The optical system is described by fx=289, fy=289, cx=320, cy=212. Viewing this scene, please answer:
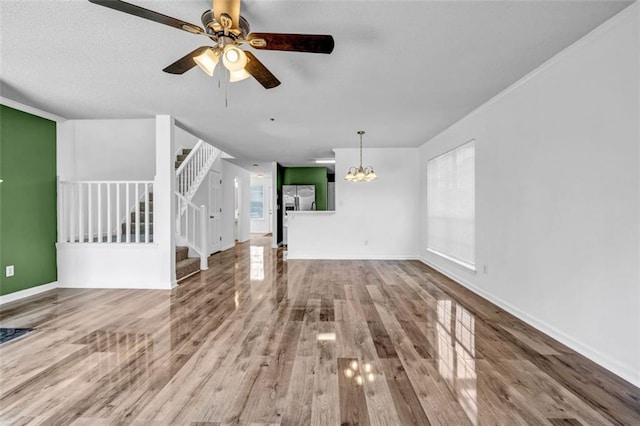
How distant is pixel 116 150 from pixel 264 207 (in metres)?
7.33

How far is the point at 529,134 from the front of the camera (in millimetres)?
2906

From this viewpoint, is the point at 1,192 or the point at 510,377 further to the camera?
the point at 1,192

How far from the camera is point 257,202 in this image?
1297 centimetres

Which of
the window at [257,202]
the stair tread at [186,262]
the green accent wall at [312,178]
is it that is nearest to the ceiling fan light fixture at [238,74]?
the stair tread at [186,262]

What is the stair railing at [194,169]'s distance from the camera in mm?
6020

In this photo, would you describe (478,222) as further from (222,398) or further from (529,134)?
(222,398)

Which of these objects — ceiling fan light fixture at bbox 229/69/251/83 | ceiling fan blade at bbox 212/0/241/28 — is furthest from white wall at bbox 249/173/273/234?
ceiling fan blade at bbox 212/0/241/28

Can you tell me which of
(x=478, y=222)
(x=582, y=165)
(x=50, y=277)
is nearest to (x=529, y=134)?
(x=582, y=165)

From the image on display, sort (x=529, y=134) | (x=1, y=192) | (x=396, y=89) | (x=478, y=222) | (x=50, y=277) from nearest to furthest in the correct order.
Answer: (x=529, y=134)
(x=396, y=89)
(x=1, y=192)
(x=478, y=222)
(x=50, y=277)

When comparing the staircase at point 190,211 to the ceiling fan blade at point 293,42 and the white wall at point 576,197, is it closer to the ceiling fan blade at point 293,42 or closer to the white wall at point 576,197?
the ceiling fan blade at point 293,42

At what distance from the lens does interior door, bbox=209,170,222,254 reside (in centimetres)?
714

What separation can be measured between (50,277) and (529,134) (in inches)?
250

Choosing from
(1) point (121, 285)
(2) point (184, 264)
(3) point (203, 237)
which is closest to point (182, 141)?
(3) point (203, 237)

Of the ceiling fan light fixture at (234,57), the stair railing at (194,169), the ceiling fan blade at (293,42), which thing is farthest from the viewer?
the stair railing at (194,169)
